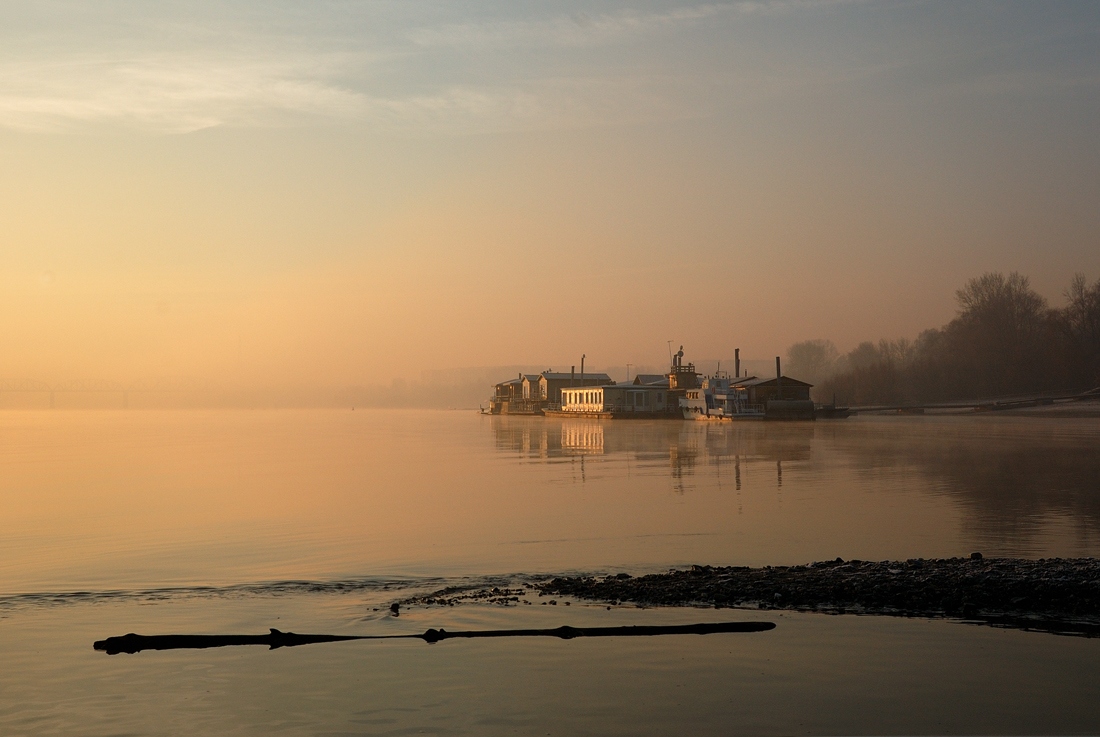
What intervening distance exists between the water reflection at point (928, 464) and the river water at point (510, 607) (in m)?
0.24

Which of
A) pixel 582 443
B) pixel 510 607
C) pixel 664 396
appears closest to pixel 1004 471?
Result: pixel 510 607

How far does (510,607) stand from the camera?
44.7 feet

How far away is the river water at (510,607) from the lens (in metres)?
9.22

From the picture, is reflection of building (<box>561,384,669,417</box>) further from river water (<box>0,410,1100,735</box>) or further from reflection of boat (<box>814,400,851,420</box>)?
river water (<box>0,410,1100,735</box>)

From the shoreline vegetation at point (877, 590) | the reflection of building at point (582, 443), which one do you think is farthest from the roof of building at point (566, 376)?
the shoreline vegetation at point (877, 590)

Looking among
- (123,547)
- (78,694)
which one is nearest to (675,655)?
(78,694)

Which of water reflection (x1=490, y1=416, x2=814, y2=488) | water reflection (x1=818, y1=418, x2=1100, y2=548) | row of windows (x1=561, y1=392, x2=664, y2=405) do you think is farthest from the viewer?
row of windows (x1=561, y1=392, x2=664, y2=405)

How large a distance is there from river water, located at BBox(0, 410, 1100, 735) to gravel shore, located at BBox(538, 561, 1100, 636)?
0.55 meters

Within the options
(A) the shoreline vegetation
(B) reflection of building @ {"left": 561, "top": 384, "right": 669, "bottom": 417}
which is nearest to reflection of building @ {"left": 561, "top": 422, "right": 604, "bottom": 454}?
(B) reflection of building @ {"left": 561, "top": 384, "right": 669, "bottom": 417}

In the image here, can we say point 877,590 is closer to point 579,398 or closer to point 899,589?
point 899,589

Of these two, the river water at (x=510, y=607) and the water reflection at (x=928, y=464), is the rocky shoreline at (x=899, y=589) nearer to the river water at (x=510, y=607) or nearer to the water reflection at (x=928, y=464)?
the river water at (x=510, y=607)

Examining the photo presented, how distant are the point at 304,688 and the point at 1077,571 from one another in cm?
1069

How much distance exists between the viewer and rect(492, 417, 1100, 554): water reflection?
2152 cm

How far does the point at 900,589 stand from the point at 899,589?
0.01m
